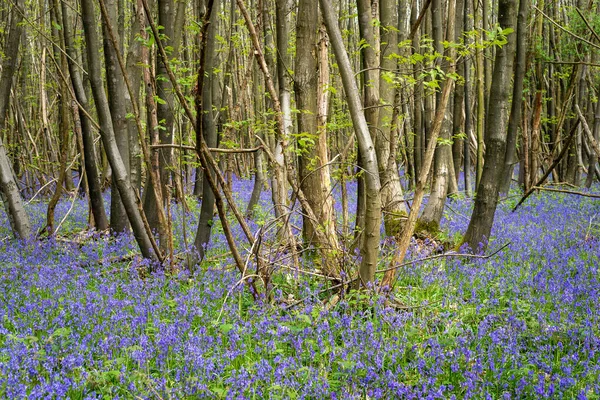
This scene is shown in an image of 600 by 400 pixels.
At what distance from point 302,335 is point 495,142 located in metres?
3.65

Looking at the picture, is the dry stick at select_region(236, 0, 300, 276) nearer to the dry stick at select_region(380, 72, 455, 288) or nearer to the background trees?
the background trees

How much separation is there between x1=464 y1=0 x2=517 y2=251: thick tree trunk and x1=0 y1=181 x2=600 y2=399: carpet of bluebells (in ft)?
1.52

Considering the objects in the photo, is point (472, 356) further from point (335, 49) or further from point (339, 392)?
point (335, 49)

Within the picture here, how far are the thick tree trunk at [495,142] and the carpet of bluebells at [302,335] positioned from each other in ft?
1.52

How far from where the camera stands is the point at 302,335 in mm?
3949

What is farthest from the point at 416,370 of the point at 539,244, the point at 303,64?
the point at 539,244

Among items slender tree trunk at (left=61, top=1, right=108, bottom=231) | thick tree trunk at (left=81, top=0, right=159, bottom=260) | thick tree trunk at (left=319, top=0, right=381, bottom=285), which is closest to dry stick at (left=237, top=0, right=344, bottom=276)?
thick tree trunk at (left=319, top=0, right=381, bottom=285)

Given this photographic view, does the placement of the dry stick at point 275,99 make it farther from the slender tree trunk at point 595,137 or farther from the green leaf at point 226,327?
the slender tree trunk at point 595,137

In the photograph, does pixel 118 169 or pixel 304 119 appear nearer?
pixel 118 169

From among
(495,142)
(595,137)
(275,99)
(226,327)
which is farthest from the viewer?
(595,137)

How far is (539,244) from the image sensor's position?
7.03 metres

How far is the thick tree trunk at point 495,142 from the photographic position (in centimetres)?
618

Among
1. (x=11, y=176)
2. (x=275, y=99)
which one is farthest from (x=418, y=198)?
(x=11, y=176)

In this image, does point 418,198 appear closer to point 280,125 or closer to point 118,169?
point 280,125
